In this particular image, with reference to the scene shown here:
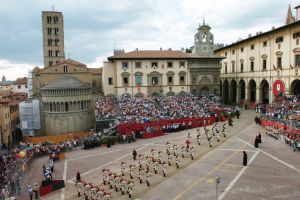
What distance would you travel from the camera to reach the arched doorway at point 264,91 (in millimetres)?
58916

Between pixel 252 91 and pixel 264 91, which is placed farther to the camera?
pixel 252 91

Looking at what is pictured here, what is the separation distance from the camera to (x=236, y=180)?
25.0 metres

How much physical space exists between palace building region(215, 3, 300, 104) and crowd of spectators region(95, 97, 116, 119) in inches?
1123

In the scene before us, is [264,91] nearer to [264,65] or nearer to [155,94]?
[264,65]

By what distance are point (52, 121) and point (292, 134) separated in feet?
145

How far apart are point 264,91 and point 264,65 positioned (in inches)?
255

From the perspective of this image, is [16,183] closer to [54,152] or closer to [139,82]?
[54,152]

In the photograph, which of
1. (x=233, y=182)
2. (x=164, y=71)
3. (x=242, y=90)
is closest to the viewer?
(x=233, y=182)

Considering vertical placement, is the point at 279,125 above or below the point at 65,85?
below

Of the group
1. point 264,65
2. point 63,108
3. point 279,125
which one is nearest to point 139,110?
point 63,108

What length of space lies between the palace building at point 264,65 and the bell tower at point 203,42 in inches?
285

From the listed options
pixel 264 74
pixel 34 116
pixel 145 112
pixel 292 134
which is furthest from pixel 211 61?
pixel 34 116

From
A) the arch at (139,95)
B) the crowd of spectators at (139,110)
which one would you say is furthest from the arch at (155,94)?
the crowd of spectators at (139,110)

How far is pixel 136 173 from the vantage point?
28500 mm
